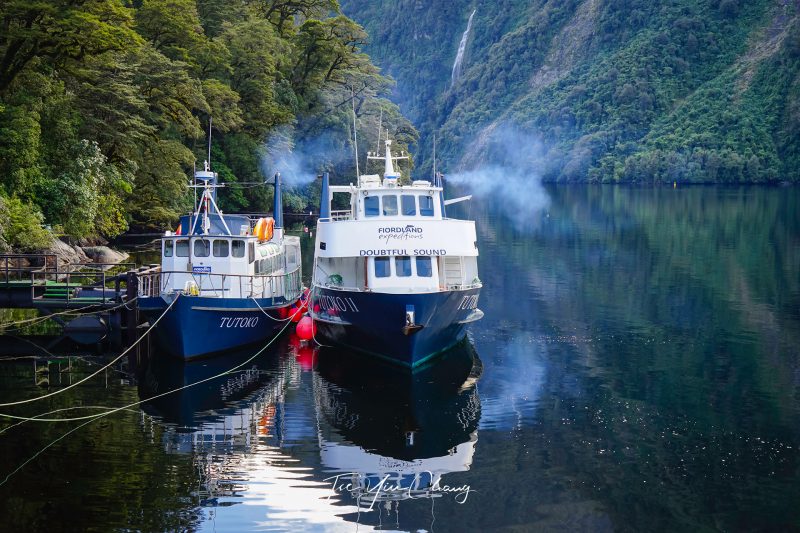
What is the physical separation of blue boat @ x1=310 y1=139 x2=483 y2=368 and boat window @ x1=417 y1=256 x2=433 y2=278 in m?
0.04

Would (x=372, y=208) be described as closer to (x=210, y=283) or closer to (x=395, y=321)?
(x=395, y=321)

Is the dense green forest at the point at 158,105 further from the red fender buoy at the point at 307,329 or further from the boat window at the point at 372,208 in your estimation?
the boat window at the point at 372,208

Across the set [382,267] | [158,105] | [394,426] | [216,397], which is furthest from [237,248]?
[158,105]

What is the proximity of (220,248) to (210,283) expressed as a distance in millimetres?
1615

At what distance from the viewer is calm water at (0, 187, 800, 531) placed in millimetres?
23359

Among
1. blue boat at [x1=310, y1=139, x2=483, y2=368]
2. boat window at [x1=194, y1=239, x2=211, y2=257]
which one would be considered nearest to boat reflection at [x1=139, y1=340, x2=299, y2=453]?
blue boat at [x1=310, y1=139, x2=483, y2=368]

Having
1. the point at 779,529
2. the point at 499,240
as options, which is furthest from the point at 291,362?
the point at 499,240

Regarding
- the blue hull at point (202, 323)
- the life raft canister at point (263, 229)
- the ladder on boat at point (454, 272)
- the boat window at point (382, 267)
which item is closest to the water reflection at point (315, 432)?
the blue hull at point (202, 323)

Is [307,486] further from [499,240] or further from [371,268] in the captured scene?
[499,240]

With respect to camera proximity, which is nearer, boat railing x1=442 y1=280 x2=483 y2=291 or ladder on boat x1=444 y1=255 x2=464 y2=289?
boat railing x1=442 y1=280 x2=483 y2=291

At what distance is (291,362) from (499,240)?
5073cm

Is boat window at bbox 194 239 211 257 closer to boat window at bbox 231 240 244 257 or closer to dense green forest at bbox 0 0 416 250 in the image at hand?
boat window at bbox 231 240 244 257

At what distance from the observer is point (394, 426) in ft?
98.3

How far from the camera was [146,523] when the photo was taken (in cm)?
2233
